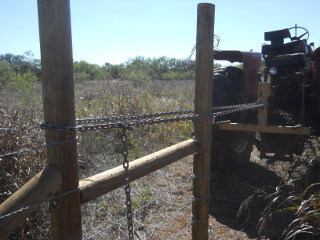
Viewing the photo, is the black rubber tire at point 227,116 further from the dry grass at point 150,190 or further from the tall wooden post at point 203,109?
the tall wooden post at point 203,109

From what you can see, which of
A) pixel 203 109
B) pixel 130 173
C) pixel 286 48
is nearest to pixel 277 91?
pixel 286 48

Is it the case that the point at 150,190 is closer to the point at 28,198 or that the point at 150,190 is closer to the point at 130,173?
the point at 130,173

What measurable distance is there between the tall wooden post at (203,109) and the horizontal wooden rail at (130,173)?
0.10 m

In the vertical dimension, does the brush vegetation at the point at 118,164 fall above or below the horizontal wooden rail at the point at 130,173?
below

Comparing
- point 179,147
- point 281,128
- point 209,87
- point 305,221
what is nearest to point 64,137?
point 179,147

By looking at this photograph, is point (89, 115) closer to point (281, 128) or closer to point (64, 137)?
point (281, 128)

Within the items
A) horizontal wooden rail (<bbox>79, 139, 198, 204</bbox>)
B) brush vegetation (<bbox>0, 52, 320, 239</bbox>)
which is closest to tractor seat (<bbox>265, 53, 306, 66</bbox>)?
brush vegetation (<bbox>0, 52, 320, 239</bbox>)

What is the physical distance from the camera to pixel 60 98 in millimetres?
1309

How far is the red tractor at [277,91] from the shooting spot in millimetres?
3748

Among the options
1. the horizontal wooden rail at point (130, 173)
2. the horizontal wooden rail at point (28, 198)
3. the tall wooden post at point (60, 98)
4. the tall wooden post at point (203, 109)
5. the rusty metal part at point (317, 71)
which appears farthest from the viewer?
the rusty metal part at point (317, 71)

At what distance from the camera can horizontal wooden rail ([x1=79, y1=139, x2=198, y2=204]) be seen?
1.45 metres

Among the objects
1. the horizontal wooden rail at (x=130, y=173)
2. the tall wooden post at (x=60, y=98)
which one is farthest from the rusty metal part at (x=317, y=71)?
the tall wooden post at (x=60, y=98)

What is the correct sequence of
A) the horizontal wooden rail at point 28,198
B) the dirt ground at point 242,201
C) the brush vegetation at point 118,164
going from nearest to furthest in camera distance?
the horizontal wooden rail at point 28,198 < the brush vegetation at point 118,164 < the dirt ground at point 242,201

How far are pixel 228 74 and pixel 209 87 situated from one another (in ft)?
6.60
